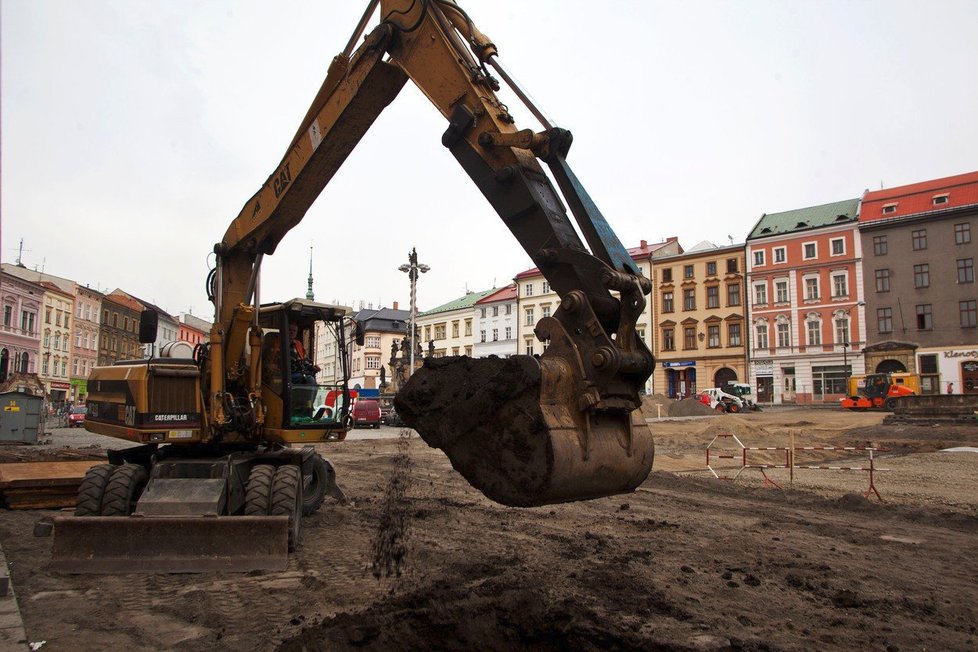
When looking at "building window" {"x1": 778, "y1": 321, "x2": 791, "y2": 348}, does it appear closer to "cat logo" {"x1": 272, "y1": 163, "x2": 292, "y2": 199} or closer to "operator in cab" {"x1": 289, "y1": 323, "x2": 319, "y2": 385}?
"operator in cab" {"x1": 289, "y1": 323, "x2": 319, "y2": 385}

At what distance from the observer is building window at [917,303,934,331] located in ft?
146

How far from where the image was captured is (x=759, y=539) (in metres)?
7.71

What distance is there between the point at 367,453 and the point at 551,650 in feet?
54.0

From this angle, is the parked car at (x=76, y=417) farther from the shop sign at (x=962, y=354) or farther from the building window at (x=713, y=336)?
the shop sign at (x=962, y=354)

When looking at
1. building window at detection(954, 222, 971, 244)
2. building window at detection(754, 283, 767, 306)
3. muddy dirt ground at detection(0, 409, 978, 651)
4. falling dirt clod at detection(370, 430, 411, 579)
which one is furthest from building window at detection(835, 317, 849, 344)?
falling dirt clod at detection(370, 430, 411, 579)

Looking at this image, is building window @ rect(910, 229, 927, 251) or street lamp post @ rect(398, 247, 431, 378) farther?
building window @ rect(910, 229, 927, 251)

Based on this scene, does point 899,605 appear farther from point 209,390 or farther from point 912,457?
point 912,457

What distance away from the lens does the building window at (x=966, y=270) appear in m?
43.6

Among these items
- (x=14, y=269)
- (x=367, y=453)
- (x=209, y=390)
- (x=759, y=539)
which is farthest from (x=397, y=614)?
(x=14, y=269)

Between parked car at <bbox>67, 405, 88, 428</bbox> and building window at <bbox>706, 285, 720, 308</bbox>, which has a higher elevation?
building window at <bbox>706, 285, 720, 308</bbox>

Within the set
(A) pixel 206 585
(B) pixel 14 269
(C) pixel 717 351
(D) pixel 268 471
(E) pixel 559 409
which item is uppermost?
(B) pixel 14 269

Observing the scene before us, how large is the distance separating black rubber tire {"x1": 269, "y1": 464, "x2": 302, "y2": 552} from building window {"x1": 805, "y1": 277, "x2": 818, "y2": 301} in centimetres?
4829

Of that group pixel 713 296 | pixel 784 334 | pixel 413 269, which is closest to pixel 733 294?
pixel 713 296

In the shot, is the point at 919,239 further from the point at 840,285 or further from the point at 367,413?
the point at 367,413
